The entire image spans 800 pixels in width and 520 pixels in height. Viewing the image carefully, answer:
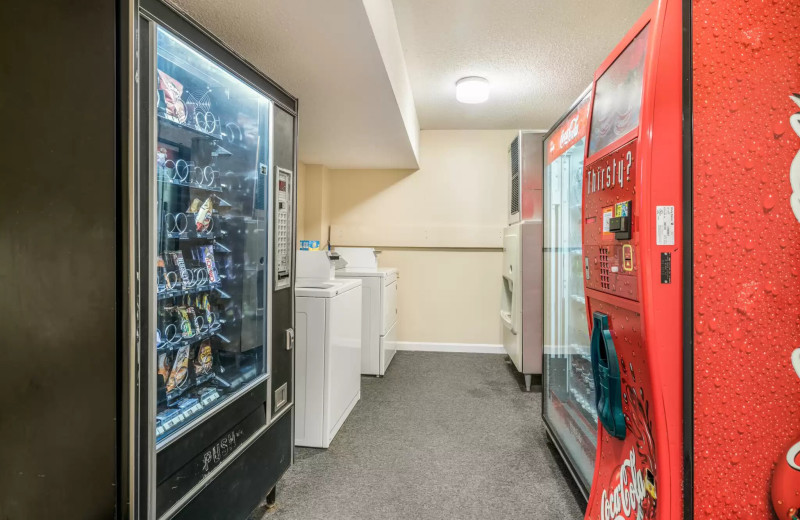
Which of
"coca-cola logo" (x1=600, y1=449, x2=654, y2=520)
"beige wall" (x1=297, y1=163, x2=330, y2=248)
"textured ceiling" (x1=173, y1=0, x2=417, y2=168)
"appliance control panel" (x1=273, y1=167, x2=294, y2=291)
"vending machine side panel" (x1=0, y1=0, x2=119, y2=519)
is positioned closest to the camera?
"vending machine side panel" (x1=0, y1=0, x2=119, y2=519)

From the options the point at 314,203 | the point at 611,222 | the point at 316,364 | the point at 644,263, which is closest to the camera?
the point at 644,263

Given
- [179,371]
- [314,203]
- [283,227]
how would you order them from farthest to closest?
[314,203]
[283,227]
[179,371]

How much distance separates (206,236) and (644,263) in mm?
1336

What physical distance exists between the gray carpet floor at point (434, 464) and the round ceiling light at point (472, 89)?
88.6 inches

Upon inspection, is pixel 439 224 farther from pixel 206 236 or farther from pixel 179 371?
pixel 179 371

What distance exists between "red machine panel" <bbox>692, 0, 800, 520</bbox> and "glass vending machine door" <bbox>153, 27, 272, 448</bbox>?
1.36 metres

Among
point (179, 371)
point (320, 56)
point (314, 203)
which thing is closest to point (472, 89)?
point (320, 56)

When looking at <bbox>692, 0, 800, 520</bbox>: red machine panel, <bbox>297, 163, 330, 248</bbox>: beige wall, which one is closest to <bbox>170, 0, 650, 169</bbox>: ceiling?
<bbox>297, 163, 330, 248</bbox>: beige wall

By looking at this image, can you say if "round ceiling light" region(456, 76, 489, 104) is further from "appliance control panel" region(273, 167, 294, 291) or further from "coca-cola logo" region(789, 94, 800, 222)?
"coca-cola logo" region(789, 94, 800, 222)

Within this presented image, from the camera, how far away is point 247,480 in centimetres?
→ 147

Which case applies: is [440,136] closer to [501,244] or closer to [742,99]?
[501,244]

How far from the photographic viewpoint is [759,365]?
962 mm

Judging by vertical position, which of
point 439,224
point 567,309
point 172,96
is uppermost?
point 172,96

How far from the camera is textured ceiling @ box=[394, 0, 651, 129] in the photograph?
214 centimetres
